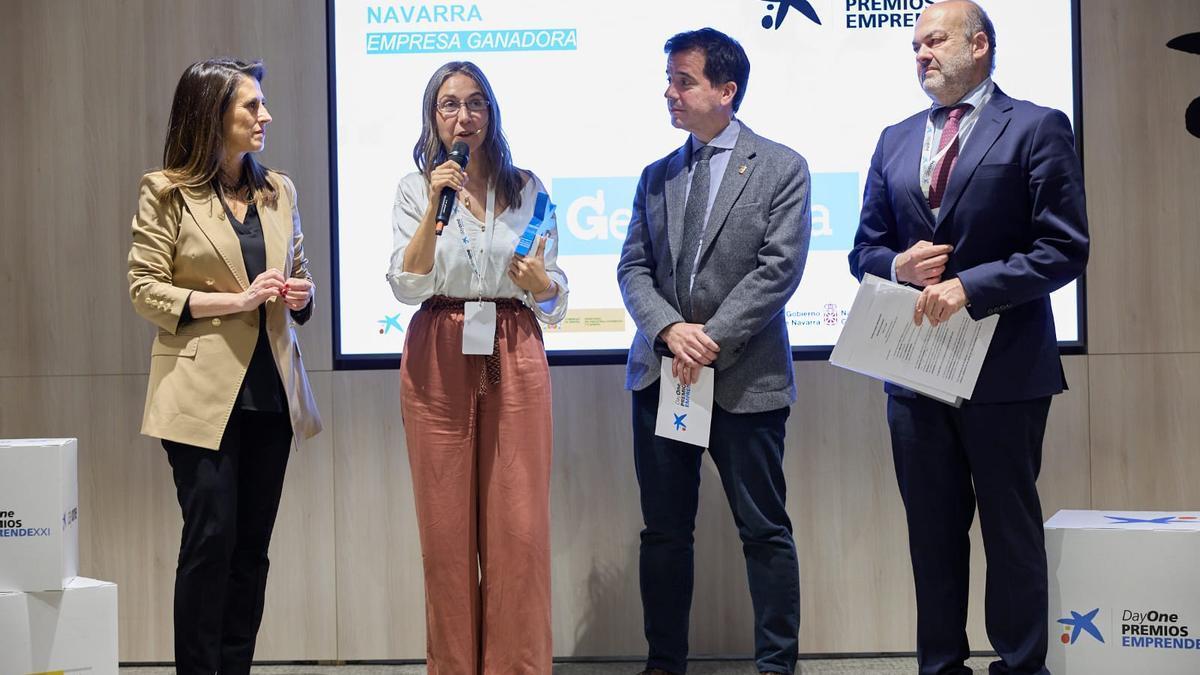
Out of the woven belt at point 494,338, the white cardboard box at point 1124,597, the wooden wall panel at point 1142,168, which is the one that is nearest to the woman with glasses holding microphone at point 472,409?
the woven belt at point 494,338

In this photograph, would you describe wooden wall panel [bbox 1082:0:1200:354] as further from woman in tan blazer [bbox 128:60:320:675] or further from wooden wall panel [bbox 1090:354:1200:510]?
woman in tan blazer [bbox 128:60:320:675]

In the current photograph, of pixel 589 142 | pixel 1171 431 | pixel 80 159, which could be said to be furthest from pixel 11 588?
pixel 1171 431

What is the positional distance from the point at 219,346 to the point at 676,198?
1.34m

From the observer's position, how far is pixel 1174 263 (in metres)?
3.73

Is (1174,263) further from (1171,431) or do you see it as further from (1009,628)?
(1009,628)

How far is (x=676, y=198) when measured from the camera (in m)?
3.19

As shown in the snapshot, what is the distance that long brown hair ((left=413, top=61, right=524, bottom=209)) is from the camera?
2941 mm

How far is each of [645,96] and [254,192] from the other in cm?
142

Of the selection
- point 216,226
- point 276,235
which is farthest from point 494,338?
point 216,226

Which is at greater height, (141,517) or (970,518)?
(970,518)

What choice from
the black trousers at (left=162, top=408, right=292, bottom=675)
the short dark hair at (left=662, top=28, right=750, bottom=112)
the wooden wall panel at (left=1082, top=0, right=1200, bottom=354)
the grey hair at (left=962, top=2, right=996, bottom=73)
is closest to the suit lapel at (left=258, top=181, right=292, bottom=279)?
the black trousers at (left=162, top=408, right=292, bottom=675)

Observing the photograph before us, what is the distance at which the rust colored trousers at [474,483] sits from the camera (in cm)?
293

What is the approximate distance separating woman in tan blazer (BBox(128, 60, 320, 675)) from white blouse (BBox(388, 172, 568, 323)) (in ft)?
0.89

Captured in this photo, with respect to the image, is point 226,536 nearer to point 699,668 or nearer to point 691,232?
point 691,232
